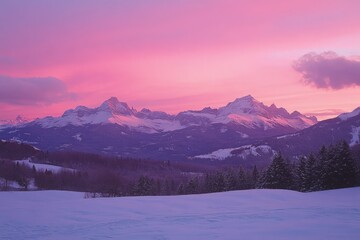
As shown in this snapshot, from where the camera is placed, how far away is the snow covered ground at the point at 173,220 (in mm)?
18344

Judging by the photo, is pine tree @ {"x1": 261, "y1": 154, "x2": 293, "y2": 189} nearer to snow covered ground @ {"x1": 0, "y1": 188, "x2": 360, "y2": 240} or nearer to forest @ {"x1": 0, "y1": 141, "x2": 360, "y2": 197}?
forest @ {"x1": 0, "y1": 141, "x2": 360, "y2": 197}

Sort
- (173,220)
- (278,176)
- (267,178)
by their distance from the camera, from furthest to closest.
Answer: (267,178)
(278,176)
(173,220)

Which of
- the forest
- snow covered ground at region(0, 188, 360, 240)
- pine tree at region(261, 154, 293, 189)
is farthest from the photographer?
pine tree at region(261, 154, 293, 189)

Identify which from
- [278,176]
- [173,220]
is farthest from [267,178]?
[173,220]

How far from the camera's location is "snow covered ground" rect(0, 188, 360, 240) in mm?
18344

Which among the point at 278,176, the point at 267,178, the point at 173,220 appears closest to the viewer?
the point at 173,220

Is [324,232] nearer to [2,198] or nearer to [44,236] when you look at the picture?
[44,236]

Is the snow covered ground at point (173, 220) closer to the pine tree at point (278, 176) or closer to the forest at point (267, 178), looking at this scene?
the forest at point (267, 178)

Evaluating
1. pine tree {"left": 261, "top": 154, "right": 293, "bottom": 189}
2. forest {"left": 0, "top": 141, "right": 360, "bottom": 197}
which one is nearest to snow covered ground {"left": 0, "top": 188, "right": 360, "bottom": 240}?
forest {"left": 0, "top": 141, "right": 360, "bottom": 197}

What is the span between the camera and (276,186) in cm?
5728

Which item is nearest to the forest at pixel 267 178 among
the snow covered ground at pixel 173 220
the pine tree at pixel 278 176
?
the pine tree at pixel 278 176

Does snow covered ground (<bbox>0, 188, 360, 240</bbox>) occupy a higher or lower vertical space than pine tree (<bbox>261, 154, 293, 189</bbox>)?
lower

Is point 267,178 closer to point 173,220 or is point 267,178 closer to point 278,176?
point 278,176

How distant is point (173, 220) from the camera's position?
75.7 feet
